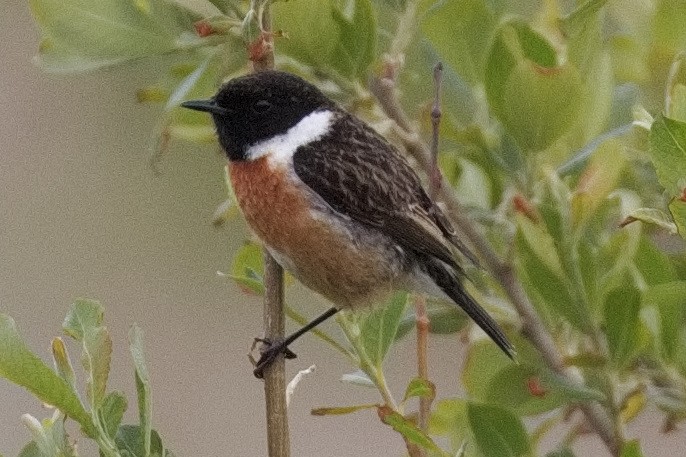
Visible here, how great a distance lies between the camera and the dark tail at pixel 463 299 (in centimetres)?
256

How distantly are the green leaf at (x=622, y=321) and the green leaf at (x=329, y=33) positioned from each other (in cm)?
68

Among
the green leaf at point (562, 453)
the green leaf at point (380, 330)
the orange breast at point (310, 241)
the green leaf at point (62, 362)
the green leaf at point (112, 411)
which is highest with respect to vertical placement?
the green leaf at point (62, 362)

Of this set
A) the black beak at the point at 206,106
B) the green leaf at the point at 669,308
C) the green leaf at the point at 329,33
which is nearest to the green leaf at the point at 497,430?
the green leaf at the point at 669,308

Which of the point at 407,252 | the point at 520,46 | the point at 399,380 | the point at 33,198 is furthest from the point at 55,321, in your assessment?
the point at 520,46

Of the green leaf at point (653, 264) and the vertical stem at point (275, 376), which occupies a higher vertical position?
the green leaf at point (653, 264)

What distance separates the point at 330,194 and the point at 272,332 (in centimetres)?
87

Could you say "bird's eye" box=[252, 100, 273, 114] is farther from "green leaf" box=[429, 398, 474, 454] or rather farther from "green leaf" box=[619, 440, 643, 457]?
"green leaf" box=[619, 440, 643, 457]

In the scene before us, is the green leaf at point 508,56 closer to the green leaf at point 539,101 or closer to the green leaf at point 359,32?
the green leaf at point 539,101

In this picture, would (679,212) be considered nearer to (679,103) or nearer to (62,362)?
(679,103)

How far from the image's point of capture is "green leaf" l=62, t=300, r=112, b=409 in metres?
1.95

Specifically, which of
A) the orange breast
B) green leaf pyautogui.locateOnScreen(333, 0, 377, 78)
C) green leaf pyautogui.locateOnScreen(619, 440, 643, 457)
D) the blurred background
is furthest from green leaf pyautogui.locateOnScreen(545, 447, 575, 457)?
the blurred background

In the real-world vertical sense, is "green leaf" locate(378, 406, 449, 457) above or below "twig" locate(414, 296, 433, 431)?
above

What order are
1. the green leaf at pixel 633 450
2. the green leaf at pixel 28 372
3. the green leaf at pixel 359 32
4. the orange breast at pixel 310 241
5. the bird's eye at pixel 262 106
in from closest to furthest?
1. the green leaf at pixel 28 372
2. the green leaf at pixel 633 450
3. the green leaf at pixel 359 32
4. the orange breast at pixel 310 241
5. the bird's eye at pixel 262 106

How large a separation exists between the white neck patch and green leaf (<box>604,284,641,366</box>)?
1210mm
